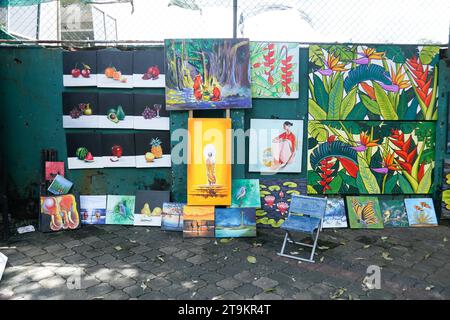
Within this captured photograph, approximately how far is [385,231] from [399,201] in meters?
0.68

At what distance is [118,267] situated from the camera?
434 centimetres

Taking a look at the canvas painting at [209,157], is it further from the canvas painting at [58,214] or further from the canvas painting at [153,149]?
the canvas painting at [58,214]

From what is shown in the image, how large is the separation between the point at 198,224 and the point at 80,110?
107 inches

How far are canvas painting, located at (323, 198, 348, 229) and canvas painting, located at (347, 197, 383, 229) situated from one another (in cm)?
11

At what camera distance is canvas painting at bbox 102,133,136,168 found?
19.6 ft

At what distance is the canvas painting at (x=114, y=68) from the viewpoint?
19.2 ft

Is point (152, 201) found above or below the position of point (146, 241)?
above

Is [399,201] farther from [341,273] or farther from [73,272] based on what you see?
[73,272]

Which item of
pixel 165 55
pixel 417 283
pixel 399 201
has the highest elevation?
pixel 165 55

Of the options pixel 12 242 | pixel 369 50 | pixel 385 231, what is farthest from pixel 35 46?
pixel 385 231

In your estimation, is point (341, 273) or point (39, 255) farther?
point (39, 255)

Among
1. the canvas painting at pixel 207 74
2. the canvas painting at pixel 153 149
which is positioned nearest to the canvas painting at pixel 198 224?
the canvas painting at pixel 153 149

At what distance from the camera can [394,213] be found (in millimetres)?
5953

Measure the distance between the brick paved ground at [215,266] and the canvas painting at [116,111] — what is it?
1719 millimetres
